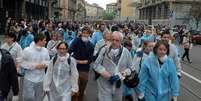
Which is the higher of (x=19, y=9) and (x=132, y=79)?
(x=19, y=9)

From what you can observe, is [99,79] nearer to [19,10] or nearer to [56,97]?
[56,97]

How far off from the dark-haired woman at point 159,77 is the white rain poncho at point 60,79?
4.26 ft

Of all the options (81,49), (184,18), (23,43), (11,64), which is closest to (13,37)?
(81,49)

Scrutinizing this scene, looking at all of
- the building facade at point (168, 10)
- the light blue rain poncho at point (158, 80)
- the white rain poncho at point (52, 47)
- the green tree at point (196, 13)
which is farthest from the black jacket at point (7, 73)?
the green tree at point (196, 13)

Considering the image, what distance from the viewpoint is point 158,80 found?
672 cm

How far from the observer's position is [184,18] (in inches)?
3093

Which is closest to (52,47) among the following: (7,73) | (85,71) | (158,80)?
(85,71)

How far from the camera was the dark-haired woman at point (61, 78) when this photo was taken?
7.62 m

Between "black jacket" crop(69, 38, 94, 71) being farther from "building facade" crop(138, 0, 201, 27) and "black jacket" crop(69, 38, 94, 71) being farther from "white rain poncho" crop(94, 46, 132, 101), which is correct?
"building facade" crop(138, 0, 201, 27)

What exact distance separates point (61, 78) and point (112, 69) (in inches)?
33.0

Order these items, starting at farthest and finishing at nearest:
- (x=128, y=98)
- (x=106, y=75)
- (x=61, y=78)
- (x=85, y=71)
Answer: (x=128, y=98) → (x=85, y=71) → (x=106, y=75) → (x=61, y=78)

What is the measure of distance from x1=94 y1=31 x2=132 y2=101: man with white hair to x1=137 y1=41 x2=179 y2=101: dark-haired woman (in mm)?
1020

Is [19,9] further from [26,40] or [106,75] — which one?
[106,75]

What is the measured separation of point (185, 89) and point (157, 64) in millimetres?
7790
